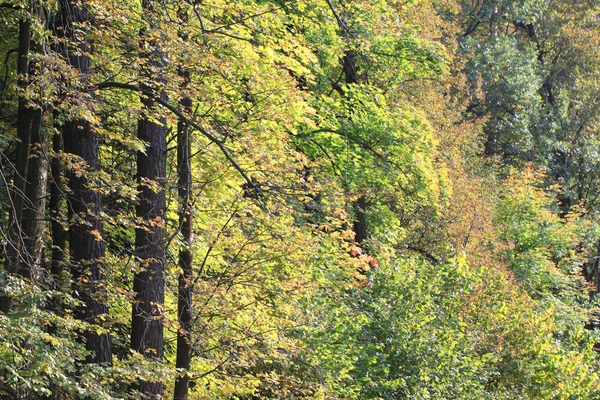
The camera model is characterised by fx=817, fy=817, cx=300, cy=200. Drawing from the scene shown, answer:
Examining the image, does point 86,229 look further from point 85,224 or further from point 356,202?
point 356,202

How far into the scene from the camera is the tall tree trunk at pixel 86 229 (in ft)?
26.4

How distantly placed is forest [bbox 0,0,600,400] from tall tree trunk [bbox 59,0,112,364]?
1.1 inches

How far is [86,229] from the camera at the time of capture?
826 cm

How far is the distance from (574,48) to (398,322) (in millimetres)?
23490

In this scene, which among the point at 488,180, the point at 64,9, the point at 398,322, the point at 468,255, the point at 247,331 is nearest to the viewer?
the point at 64,9

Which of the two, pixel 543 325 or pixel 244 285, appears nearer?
pixel 244 285

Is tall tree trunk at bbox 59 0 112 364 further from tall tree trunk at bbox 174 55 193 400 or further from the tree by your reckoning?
tall tree trunk at bbox 174 55 193 400

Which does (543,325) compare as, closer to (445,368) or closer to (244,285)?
(445,368)

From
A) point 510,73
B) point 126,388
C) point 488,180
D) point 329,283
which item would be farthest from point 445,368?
point 510,73

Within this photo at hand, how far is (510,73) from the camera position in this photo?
99.2ft

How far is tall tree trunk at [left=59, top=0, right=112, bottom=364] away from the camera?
8039 mm

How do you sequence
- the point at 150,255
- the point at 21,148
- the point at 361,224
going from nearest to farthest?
the point at 21,148, the point at 150,255, the point at 361,224

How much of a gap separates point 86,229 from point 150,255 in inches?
32.3

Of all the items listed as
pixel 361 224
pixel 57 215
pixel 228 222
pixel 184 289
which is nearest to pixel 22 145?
pixel 57 215
